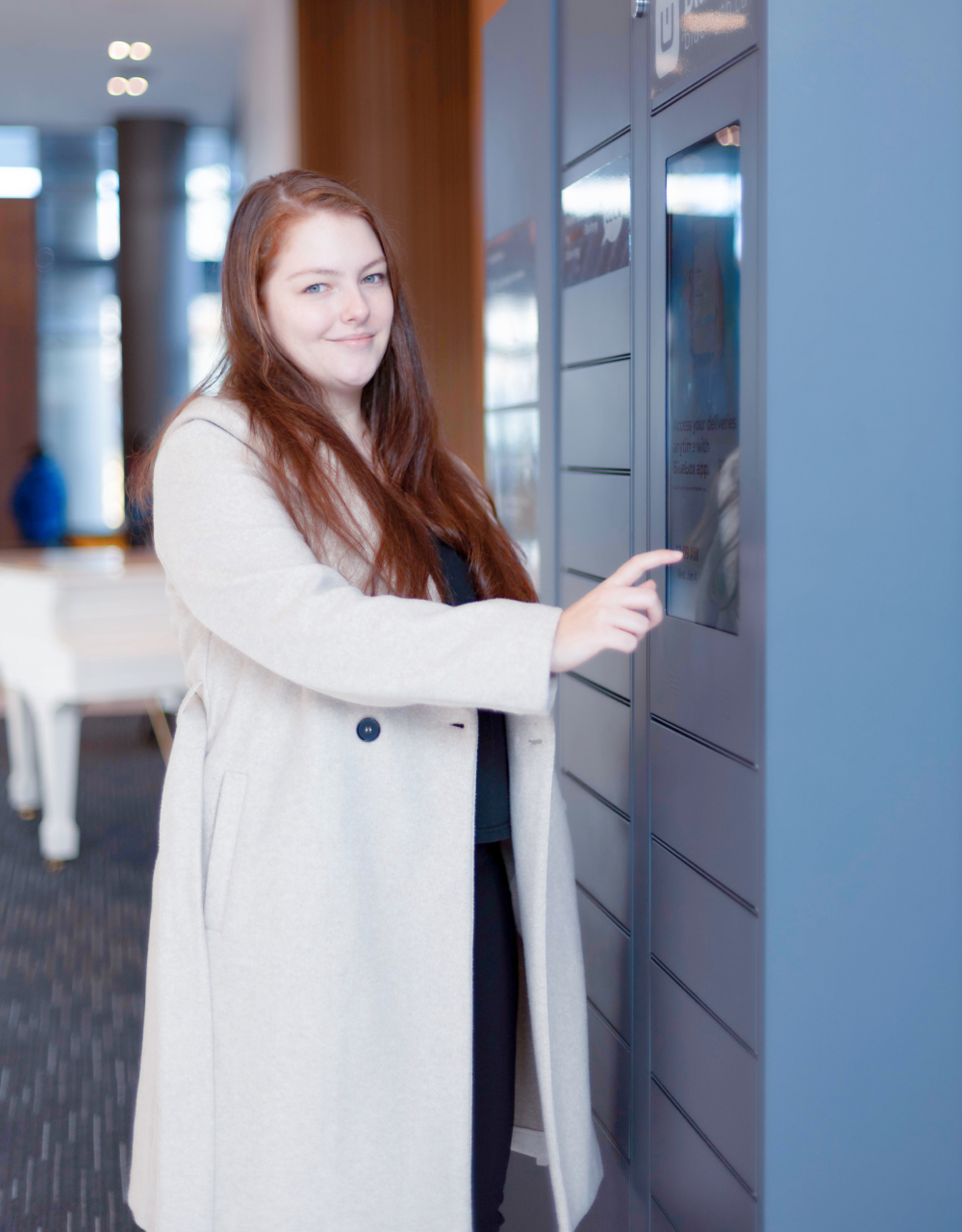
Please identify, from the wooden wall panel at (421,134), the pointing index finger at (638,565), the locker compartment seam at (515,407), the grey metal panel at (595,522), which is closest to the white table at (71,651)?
the wooden wall panel at (421,134)

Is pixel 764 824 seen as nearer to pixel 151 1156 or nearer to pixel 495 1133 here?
pixel 495 1133

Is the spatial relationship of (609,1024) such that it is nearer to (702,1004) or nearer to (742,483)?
(702,1004)

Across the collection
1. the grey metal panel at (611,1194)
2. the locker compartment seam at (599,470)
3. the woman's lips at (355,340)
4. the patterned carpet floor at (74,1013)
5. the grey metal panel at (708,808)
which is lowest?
the patterned carpet floor at (74,1013)

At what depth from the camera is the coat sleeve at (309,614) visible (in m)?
1.11

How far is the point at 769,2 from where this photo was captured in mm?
1150

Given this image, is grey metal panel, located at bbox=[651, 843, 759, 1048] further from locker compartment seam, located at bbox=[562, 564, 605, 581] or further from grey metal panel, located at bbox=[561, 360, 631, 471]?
grey metal panel, located at bbox=[561, 360, 631, 471]

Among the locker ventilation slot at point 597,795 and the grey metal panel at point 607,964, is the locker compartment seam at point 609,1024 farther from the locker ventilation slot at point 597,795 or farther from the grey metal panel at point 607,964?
the locker ventilation slot at point 597,795

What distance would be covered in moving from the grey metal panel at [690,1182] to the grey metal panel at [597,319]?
0.95 meters

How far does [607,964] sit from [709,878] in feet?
1.37

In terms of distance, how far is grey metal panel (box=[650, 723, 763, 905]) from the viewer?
49.0 inches

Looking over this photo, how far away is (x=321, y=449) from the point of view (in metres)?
1.33

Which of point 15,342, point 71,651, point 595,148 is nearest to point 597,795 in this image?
point 595,148

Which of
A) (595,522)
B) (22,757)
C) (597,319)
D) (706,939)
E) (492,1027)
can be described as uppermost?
(597,319)

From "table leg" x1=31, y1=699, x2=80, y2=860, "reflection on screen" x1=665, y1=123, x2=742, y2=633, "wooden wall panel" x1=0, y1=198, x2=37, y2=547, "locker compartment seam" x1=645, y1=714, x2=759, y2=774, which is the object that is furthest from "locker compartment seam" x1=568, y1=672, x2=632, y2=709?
"wooden wall panel" x1=0, y1=198, x2=37, y2=547
